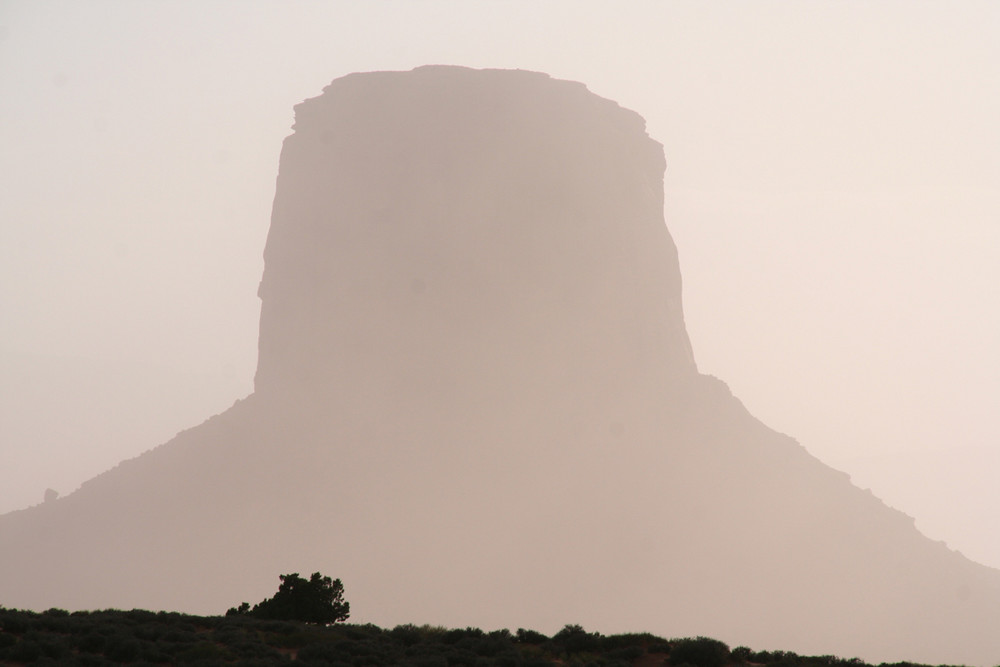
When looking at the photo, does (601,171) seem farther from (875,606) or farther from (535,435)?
(875,606)

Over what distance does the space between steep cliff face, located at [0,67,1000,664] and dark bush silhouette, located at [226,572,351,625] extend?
48206 millimetres

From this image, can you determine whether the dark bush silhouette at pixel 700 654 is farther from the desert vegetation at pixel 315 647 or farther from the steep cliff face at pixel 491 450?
the steep cliff face at pixel 491 450

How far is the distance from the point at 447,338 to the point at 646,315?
2451 centimetres

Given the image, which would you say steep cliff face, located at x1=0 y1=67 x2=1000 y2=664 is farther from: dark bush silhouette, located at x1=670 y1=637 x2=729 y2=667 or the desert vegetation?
dark bush silhouette, located at x1=670 y1=637 x2=729 y2=667

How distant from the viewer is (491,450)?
315 ft

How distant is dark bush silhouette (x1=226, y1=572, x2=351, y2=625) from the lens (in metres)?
28.6

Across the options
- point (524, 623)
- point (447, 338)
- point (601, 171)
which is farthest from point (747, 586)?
point (601, 171)

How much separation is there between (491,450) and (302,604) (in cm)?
6734

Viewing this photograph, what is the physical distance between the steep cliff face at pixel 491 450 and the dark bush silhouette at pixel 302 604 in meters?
48.2

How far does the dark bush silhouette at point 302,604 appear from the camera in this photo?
28.6 meters

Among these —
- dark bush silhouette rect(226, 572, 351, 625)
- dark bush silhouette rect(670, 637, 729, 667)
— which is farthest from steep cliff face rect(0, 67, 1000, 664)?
dark bush silhouette rect(670, 637, 729, 667)

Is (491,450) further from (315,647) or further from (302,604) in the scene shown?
(315,647)

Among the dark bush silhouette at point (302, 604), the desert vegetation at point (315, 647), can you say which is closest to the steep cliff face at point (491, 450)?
the dark bush silhouette at point (302, 604)

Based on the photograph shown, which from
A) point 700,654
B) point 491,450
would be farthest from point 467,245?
point 700,654
